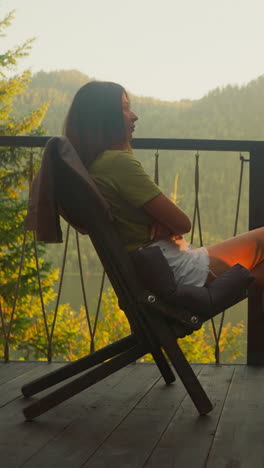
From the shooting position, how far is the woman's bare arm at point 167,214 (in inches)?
81.3

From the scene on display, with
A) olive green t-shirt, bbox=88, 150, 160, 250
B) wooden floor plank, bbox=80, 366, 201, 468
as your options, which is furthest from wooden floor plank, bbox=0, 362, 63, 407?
olive green t-shirt, bbox=88, 150, 160, 250

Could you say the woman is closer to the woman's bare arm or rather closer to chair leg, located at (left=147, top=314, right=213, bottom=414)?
the woman's bare arm

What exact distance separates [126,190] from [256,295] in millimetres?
1190

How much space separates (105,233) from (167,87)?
84299 millimetres

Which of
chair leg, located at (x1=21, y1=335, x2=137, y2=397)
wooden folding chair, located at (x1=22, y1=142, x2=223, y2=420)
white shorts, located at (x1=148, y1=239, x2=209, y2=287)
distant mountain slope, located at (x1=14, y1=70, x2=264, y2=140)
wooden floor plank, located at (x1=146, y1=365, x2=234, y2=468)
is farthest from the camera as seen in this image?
distant mountain slope, located at (x1=14, y1=70, x2=264, y2=140)

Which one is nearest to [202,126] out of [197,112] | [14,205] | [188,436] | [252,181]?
[197,112]

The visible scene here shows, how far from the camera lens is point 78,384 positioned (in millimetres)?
2105

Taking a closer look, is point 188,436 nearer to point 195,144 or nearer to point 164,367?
point 164,367

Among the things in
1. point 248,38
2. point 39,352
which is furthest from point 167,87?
point 39,352

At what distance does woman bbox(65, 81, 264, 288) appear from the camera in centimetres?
208

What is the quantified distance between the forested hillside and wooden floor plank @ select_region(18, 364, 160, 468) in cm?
3771

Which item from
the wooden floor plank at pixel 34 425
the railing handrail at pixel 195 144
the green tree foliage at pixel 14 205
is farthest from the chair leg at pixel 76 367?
the green tree foliage at pixel 14 205

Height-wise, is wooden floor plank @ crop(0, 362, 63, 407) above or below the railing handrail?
below

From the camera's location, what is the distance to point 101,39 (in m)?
80.2
